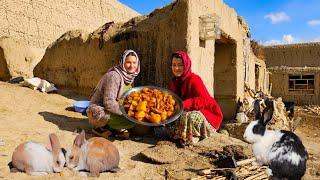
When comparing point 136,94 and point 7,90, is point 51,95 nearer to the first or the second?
point 7,90

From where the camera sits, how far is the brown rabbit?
3740mm

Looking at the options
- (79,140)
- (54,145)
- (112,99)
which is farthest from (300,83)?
(54,145)

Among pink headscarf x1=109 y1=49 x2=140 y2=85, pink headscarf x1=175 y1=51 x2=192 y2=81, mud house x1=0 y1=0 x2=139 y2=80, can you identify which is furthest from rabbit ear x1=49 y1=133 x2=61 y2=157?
mud house x1=0 y1=0 x2=139 y2=80

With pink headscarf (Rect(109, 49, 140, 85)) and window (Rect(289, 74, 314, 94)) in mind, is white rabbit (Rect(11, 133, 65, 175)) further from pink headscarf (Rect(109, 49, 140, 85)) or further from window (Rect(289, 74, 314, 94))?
window (Rect(289, 74, 314, 94))

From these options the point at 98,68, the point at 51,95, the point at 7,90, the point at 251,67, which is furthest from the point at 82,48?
the point at 251,67

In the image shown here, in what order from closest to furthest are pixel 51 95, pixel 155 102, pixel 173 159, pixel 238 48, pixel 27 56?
pixel 173 159, pixel 155 102, pixel 51 95, pixel 238 48, pixel 27 56

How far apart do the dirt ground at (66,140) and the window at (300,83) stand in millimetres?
15804

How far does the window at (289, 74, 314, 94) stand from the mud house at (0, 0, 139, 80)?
1098 centimetres

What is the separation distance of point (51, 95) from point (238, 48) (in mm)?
4545

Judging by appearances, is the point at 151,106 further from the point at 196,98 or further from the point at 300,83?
the point at 300,83

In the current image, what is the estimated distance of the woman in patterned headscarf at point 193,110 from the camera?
4824 millimetres

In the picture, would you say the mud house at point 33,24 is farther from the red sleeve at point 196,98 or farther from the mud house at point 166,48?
the red sleeve at point 196,98

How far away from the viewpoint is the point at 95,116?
5031mm

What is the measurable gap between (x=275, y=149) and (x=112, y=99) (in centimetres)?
251
